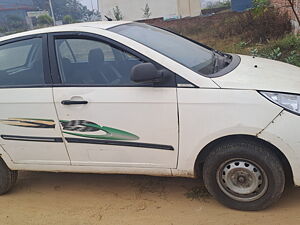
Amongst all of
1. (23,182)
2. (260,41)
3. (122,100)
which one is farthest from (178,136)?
(260,41)

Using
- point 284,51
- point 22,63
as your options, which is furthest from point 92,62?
point 284,51

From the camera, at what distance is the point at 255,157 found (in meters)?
2.69

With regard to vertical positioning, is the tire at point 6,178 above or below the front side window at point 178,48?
below

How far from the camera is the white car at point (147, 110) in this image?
8.69 feet

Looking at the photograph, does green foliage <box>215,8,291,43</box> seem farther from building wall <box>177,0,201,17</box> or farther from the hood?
building wall <box>177,0,201,17</box>

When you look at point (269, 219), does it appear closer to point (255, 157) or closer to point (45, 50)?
point (255, 157)

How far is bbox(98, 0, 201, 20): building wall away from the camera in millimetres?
31188

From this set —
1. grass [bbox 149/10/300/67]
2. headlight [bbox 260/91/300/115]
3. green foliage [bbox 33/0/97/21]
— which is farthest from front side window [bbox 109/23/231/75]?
green foliage [bbox 33/0/97/21]

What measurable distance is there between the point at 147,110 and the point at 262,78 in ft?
3.40

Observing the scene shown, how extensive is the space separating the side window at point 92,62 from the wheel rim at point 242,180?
3.71 feet

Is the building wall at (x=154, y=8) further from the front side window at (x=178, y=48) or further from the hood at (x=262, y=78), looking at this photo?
the hood at (x=262, y=78)

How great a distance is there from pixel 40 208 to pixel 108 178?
0.80m

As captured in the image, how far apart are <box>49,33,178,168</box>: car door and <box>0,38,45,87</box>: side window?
19 cm

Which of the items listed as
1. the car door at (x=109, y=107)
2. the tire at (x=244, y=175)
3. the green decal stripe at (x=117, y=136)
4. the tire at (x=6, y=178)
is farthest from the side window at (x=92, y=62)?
the tire at (x=6, y=178)
